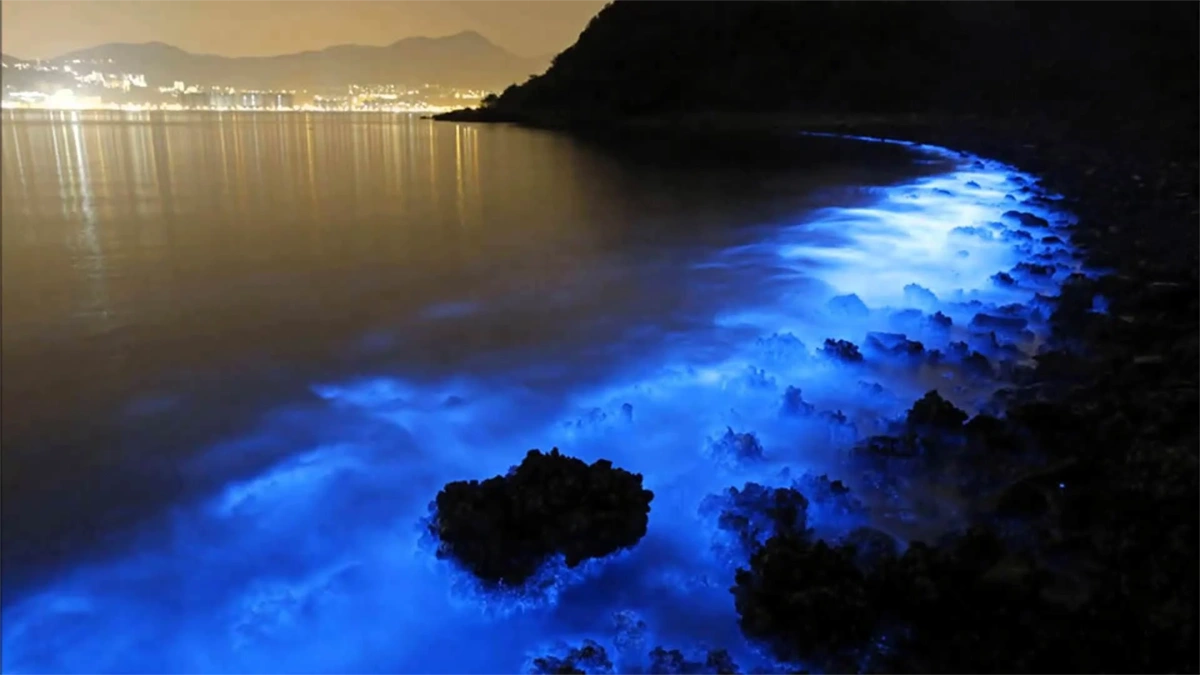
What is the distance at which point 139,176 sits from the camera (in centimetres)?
1712

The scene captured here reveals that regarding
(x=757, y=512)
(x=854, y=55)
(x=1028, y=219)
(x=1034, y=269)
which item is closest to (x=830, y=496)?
(x=757, y=512)

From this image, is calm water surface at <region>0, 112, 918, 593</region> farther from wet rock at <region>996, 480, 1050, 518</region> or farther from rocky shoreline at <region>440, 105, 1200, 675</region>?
wet rock at <region>996, 480, 1050, 518</region>

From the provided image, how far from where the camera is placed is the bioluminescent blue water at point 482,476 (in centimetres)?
365

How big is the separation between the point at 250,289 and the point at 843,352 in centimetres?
640

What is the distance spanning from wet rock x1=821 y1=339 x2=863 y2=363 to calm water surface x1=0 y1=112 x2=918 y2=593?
1.96m

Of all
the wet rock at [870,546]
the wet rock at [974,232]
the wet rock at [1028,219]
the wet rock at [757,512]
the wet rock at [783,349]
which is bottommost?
the wet rock at [757,512]

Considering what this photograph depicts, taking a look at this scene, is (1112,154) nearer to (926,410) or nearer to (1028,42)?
(926,410)

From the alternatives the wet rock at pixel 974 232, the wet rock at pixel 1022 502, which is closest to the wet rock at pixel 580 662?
the wet rock at pixel 1022 502

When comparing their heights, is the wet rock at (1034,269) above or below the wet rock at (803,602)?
above

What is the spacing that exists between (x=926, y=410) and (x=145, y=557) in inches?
189

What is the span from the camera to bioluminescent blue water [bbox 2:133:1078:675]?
12.0 feet

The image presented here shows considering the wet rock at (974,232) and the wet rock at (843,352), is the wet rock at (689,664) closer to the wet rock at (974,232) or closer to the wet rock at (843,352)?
the wet rock at (843,352)

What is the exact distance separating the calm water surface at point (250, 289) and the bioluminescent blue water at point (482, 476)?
1.02 ft

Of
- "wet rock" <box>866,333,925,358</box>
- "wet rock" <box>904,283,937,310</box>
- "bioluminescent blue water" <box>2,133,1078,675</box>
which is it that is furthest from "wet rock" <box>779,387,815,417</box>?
"wet rock" <box>904,283,937,310</box>
